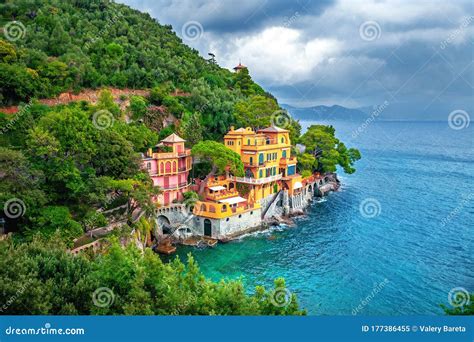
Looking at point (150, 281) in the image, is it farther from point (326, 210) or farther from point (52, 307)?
point (326, 210)

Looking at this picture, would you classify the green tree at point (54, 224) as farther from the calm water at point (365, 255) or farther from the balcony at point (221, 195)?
the balcony at point (221, 195)

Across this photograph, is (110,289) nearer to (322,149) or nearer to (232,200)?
(232,200)

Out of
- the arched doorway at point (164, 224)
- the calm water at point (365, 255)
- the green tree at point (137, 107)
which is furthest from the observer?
the green tree at point (137, 107)

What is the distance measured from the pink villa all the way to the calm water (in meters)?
6.23

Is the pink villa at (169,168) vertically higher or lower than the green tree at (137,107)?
lower

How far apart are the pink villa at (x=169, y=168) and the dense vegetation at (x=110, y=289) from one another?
20.9 m

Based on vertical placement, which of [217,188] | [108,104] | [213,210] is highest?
[108,104]

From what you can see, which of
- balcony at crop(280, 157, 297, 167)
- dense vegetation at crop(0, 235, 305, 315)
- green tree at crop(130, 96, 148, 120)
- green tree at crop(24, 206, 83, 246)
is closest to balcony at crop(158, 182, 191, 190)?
green tree at crop(130, 96, 148, 120)

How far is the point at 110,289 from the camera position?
14000mm

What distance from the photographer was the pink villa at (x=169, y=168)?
120 feet

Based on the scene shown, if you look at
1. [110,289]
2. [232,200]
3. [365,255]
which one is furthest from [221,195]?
[110,289]

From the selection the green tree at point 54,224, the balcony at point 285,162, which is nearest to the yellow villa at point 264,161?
the balcony at point 285,162

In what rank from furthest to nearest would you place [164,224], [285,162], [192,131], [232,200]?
[285,162] < [192,131] < [232,200] < [164,224]

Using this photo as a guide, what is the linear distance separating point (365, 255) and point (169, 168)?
18898 mm
